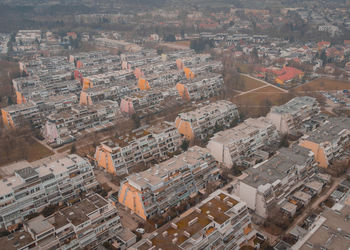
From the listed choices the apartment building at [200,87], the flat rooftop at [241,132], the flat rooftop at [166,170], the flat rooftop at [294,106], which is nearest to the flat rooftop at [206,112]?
the flat rooftop at [241,132]

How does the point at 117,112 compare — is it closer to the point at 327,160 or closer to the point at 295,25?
the point at 327,160

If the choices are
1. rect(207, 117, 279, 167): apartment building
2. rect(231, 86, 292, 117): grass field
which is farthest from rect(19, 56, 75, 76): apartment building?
rect(207, 117, 279, 167): apartment building

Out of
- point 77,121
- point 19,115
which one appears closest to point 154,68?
point 77,121

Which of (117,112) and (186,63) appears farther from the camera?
(186,63)

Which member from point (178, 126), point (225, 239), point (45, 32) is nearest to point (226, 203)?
point (225, 239)

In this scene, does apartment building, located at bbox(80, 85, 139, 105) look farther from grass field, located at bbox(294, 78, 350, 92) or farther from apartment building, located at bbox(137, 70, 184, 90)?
grass field, located at bbox(294, 78, 350, 92)

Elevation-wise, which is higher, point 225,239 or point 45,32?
point 45,32

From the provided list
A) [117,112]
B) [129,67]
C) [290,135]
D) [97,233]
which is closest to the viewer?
[97,233]

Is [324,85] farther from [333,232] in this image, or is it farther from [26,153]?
[26,153]
